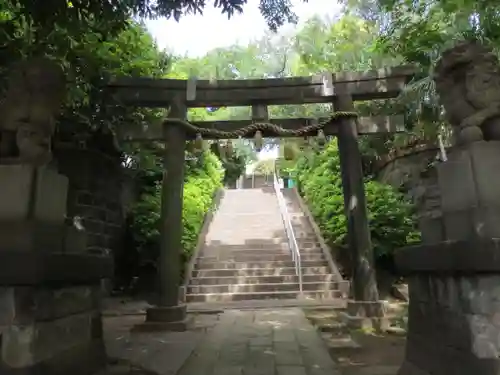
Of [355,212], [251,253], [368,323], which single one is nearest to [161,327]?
[368,323]

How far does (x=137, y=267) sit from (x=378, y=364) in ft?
25.9

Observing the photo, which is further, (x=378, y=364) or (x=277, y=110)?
(x=277, y=110)

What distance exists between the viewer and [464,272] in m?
2.75

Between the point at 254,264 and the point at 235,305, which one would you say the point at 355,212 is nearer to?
the point at 235,305

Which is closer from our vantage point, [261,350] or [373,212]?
[261,350]

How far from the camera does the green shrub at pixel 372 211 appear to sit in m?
10.5

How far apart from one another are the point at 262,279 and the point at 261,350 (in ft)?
17.5

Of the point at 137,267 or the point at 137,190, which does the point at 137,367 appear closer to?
the point at 137,267

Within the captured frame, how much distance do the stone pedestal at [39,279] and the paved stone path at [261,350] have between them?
1.22m

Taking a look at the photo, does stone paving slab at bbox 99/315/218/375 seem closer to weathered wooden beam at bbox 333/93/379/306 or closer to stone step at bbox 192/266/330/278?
weathered wooden beam at bbox 333/93/379/306

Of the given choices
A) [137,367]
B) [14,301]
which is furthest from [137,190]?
[14,301]

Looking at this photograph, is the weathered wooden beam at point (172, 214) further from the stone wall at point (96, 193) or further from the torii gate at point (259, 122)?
the stone wall at point (96, 193)

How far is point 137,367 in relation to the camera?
4309 millimetres

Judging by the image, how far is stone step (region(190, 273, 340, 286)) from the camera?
33.7ft
